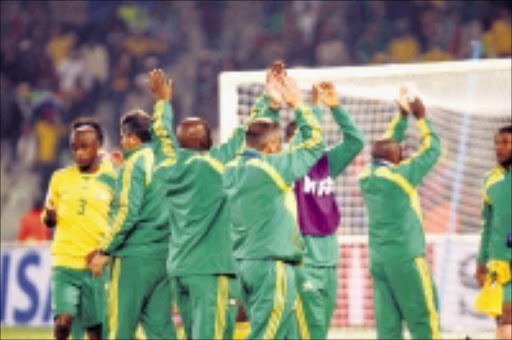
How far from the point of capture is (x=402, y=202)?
8922mm

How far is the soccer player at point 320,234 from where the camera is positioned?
844 cm

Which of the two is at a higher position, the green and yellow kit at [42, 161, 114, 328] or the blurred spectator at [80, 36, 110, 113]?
the blurred spectator at [80, 36, 110, 113]

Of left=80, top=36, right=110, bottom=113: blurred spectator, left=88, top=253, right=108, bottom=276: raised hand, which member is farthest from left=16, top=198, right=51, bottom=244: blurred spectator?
left=88, top=253, right=108, bottom=276: raised hand

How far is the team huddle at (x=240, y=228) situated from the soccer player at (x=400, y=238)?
0.03ft

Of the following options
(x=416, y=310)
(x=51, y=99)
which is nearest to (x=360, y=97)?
(x=416, y=310)

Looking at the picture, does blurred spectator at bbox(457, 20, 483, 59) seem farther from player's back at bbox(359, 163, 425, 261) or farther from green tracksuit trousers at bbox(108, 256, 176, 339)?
green tracksuit trousers at bbox(108, 256, 176, 339)

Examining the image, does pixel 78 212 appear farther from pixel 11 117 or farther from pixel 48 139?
pixel 11 117

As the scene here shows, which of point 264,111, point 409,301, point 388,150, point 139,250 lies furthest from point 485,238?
point 139,250

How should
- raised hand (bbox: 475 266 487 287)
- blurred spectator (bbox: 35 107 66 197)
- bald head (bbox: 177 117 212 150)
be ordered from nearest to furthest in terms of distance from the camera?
1. bald head (bbox: 177 117 212 150)
2. raised hand (bbox: 475 266 487 287)
3. blurred spectator (bbox: 35 107 66 197)

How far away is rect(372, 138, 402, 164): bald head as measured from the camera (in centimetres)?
904

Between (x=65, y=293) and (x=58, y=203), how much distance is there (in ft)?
2.20

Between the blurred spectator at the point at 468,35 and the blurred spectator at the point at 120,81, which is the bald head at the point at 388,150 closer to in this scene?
the blurred spectator at the point at 468,35

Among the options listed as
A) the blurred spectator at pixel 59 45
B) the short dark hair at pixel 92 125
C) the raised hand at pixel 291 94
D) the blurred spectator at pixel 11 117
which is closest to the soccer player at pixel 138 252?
the short dark hair at pixel 92 125

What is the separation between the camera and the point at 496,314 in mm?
8008
